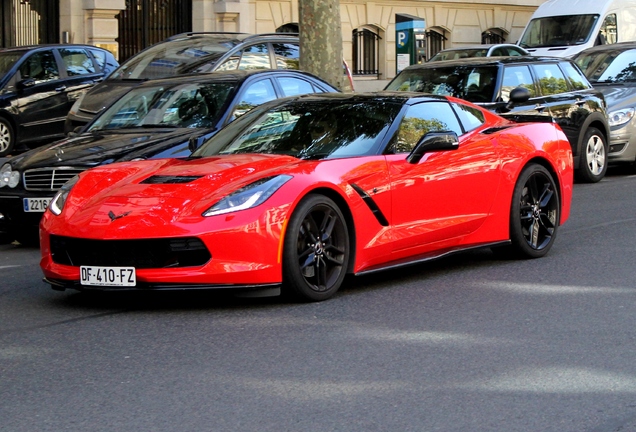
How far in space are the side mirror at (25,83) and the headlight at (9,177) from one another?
766 cm

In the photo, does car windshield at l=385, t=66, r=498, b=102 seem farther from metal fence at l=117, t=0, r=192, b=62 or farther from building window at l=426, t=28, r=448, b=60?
building window at l=426, t=28, r=448, b=60

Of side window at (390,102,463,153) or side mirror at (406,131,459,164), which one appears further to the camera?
side window at (390,102,463,153)

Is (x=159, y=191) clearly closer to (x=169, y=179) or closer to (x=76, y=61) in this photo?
(x=169, y=179)

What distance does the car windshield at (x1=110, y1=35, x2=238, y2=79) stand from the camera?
14.7 metres

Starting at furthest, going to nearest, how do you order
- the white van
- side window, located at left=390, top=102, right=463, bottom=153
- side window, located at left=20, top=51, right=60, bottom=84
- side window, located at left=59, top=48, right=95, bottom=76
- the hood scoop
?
the white van < side window, located at left=59, top=48, right=95, bottom=76 < side window, located at left=20, top=51, right=60, bottom=84 < side window, located at left=390, top=102, right=463, bottom=153 < the hood scoop

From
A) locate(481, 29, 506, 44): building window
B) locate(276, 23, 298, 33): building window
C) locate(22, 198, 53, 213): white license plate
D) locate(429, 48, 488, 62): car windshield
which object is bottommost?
locate(22, 198, 53, 213): white license plate

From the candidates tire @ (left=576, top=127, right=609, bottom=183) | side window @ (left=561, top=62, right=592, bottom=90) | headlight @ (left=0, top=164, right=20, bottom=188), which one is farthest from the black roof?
headlight @ (left=0, top=164, right=20, bottom=188)

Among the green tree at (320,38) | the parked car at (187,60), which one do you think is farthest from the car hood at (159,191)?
the green tree at (320,38)

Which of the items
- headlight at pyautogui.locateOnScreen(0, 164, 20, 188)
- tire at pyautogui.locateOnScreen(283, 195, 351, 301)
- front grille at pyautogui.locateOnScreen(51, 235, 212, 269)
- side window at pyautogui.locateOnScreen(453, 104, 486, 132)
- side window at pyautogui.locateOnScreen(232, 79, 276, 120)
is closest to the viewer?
→ front grille at pyautogui.locateOnScreen(51, 235, 212, 269)

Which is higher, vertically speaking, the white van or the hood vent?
the white van

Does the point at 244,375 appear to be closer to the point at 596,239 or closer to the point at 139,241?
the point at 139,241

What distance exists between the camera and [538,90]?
1526 centimetres

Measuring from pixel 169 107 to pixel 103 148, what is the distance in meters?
1.12

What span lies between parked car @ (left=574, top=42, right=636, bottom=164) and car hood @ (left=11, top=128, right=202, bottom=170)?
25.5 ft
